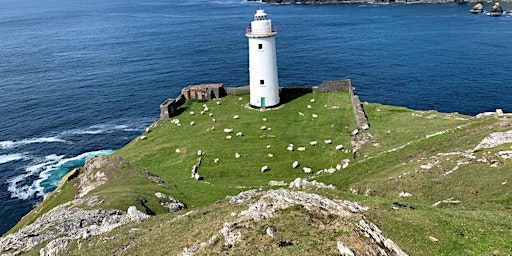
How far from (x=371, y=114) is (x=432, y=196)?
31.5 meters

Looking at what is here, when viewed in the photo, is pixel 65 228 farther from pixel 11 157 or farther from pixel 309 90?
pixel 11 157

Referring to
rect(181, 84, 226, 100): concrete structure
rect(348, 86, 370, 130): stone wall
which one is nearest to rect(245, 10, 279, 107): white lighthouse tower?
rect(181, 84, 226, 100): concrete structure

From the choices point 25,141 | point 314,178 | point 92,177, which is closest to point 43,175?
point 25,141

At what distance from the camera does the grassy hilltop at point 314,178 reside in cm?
2195

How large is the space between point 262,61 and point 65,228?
40.1 metres

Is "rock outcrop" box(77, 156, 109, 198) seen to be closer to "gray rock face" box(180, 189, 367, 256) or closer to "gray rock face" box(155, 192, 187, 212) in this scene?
"gray rock face" box(155, 192, 187, 212)

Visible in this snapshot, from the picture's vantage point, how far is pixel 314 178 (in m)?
42.8

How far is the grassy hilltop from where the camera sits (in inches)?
864

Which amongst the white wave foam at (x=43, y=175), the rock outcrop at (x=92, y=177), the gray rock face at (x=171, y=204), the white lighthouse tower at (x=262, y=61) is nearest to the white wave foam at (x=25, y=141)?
the white wave foam at (x=43, y=175)

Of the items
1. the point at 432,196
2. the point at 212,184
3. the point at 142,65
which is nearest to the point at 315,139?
the point at 212,184

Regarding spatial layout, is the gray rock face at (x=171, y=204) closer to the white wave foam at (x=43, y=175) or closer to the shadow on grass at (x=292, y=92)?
the shadow on grass at (x=292, y=92)

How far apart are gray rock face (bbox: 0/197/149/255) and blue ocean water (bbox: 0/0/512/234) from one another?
30.5 m

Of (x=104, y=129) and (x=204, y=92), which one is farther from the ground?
(x=204, y=92)

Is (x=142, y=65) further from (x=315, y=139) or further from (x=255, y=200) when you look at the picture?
(x=255, y=200)
